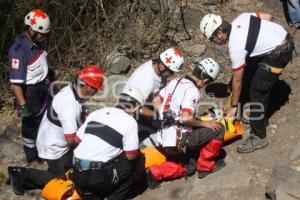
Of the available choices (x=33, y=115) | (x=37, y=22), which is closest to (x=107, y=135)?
(x=33, y=115)

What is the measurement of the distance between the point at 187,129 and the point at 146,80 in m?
0.80

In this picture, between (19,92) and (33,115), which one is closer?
(19,92)

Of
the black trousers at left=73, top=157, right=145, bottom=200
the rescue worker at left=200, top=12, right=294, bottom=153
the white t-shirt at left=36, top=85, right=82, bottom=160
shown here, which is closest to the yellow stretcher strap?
the rescue worker at left=200, top=12, right=294, bottom=153

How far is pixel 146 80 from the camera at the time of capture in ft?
22.2

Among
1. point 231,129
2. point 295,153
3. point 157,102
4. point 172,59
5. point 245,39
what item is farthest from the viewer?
point 231,129

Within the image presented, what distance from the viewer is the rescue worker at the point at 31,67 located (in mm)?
6680

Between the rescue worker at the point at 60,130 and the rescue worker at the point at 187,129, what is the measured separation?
908 millimetres

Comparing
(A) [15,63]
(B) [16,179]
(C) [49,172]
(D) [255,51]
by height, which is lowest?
(B) [16,179]

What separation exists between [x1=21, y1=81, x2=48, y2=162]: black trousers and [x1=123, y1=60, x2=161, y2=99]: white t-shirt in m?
1.14

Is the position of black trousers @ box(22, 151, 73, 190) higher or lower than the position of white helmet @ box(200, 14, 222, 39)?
lower

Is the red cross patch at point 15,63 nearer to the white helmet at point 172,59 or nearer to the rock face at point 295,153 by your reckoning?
the white helmet at point 172,59

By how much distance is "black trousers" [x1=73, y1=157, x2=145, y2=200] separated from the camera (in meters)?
5.91

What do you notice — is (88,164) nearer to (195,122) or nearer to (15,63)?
(195,122)

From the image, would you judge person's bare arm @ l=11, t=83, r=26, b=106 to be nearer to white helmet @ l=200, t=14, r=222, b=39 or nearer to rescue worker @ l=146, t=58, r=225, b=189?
rescue worker @ l=146, t=58, r=225, b=189
